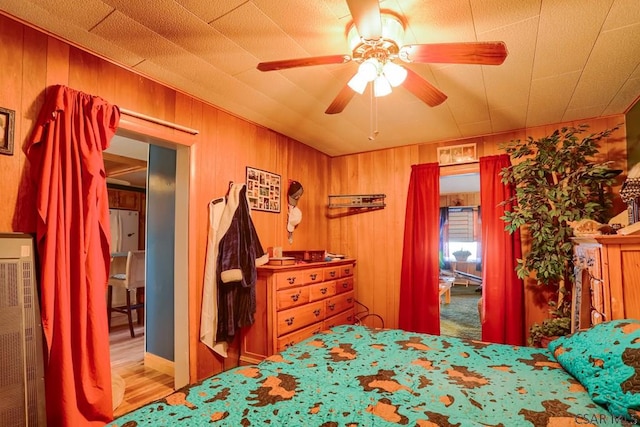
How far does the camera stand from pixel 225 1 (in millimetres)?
1580

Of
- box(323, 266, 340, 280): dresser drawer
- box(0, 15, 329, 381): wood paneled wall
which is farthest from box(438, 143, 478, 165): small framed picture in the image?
box(323, 266, 340, 280): dresser drawer

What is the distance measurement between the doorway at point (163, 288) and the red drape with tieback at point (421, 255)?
7.95 ft

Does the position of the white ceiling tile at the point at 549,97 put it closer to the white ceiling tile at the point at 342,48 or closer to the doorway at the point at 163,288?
the white ceiling tile at the point at 342,48

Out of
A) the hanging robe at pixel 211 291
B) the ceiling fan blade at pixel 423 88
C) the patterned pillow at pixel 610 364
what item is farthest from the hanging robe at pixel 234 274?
the patterned pillow at pixel 610 364

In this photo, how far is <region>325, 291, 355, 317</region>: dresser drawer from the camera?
3348mm

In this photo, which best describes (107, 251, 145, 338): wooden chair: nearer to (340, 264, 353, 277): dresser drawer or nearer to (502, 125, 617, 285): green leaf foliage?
(340, 264, 353, 277): dresser drawer

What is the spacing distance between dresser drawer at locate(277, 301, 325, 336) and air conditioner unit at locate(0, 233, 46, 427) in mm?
1549

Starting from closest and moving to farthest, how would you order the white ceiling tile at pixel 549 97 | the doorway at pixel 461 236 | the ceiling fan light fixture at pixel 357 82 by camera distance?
the ceiling fan light fixture at pixel 357 82, the white ceiling tile at pixel 549 97, the doorway at pixel 461 236

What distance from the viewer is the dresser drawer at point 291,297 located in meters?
2.75

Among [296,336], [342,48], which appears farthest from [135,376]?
[342,48]

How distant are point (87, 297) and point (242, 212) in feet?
4.24

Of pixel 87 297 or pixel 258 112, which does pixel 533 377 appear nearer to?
pixel 87 297

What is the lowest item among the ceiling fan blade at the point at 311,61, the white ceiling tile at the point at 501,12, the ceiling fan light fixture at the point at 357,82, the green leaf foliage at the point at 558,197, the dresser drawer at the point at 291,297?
the dresser drawer at the point at 291,297

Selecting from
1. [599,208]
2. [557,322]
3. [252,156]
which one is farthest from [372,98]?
[557,322]
